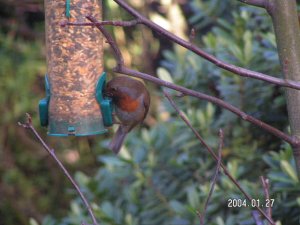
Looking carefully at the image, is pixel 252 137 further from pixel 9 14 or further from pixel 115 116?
pixel 9 14

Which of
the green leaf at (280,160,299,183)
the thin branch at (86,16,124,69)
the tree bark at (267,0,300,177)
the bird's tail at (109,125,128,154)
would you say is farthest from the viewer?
the bird's tail at (109,125,128,154)

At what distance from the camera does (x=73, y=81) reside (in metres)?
2.56

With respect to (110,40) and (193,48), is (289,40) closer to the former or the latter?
(193,48)

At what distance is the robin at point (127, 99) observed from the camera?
8.51ft

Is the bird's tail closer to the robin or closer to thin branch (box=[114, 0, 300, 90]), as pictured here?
the robin

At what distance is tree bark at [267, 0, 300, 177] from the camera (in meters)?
1.71

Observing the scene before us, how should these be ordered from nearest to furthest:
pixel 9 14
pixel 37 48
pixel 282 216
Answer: pixel 282 216
pixel 37 48
pixel 9 14

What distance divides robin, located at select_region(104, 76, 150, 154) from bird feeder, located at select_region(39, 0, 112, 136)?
0.05 metres

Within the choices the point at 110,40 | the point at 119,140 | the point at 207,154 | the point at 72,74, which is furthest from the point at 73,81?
the point at 110,40

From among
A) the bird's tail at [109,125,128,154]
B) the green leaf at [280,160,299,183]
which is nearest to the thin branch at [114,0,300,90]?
the green leaf at [280,160,299,183]

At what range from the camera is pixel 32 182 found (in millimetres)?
5207

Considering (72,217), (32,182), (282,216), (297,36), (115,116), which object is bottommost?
(32,182)

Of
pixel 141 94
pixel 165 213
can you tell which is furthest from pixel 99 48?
pixel 165 213

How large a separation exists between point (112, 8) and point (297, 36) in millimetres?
3053
